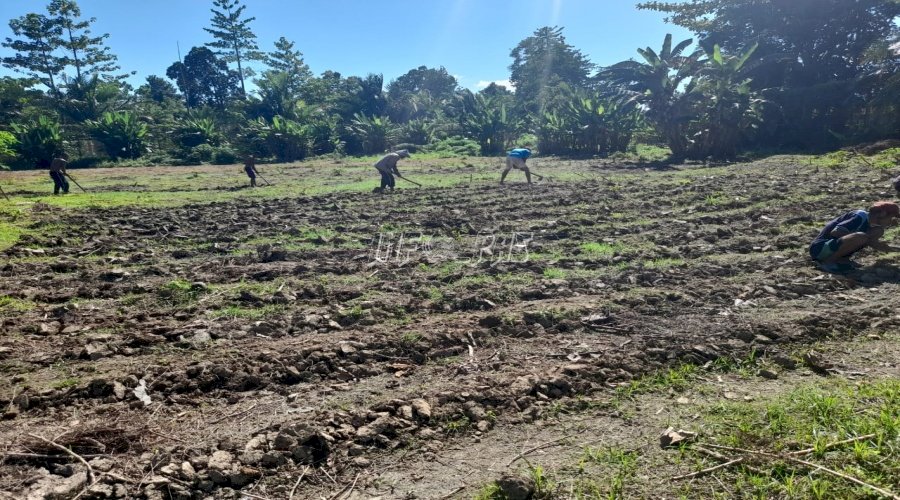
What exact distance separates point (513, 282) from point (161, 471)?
12.8 ft

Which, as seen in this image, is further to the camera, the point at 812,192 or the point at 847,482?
the point at 812,192

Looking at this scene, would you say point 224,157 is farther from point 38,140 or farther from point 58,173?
point 58,173

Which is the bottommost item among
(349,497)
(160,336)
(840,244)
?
(349,497)

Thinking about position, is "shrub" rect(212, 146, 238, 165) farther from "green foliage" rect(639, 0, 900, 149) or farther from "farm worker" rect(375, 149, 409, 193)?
"green foliage" rect(639, 0, 900, 149)

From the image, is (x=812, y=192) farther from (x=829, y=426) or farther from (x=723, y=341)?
(x=829, y=426)

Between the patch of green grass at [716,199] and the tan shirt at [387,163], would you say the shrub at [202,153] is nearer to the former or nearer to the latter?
the tan shirt at [387,163]

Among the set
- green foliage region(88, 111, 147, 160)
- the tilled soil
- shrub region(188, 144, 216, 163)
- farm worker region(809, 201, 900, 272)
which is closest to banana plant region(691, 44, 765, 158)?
the tilled soil

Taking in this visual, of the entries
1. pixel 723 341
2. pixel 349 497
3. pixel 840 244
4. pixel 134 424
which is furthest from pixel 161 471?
pixel 840 244

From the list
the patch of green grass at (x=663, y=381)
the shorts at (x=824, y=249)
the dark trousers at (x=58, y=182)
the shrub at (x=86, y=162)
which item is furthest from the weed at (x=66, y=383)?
the shrub at (x=86, y=162)

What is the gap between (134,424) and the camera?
3.27m

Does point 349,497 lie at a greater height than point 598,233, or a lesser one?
lesser

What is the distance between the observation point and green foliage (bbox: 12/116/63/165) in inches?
919

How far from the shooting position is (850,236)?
5590mm

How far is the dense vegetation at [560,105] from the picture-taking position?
20.2 m
